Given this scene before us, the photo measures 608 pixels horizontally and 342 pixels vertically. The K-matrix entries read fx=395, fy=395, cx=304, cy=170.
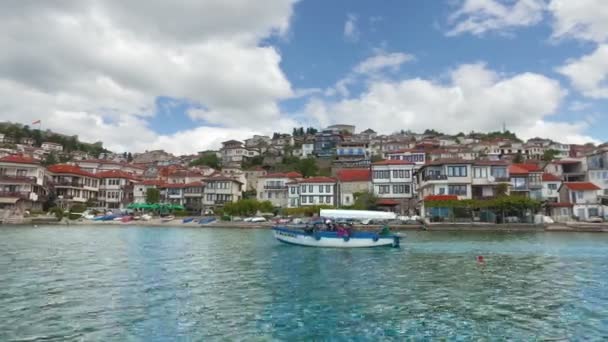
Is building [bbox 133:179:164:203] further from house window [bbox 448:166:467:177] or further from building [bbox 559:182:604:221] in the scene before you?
building [bbox 559:182:604:221]

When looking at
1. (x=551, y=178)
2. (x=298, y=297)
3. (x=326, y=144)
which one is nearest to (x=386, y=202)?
(x=551, y=178)

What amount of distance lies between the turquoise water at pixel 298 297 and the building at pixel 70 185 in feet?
178

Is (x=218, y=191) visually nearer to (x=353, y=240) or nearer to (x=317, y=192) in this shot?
(x=317, y=192)

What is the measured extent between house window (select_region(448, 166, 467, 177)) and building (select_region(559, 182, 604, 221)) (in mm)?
15745

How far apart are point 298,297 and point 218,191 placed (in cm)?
6250

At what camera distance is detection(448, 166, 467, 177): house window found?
2141 inches

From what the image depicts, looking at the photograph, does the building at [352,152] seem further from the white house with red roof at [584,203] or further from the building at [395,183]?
the white house with red roof at [584,203]

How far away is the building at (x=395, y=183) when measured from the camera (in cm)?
6194

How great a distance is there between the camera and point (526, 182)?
57469 mm

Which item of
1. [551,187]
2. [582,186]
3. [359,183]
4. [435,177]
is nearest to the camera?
[435,177]

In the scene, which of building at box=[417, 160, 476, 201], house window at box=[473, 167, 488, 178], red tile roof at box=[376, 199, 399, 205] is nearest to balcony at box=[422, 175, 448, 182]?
building at box=[417, 160, 476, 201]

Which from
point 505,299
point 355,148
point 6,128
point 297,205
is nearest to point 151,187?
point 297,205

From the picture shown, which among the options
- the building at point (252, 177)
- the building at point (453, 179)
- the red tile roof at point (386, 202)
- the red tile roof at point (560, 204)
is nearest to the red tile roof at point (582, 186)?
the red tile roof at point (560, 204)

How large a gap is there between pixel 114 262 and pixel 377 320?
52.8 feet
